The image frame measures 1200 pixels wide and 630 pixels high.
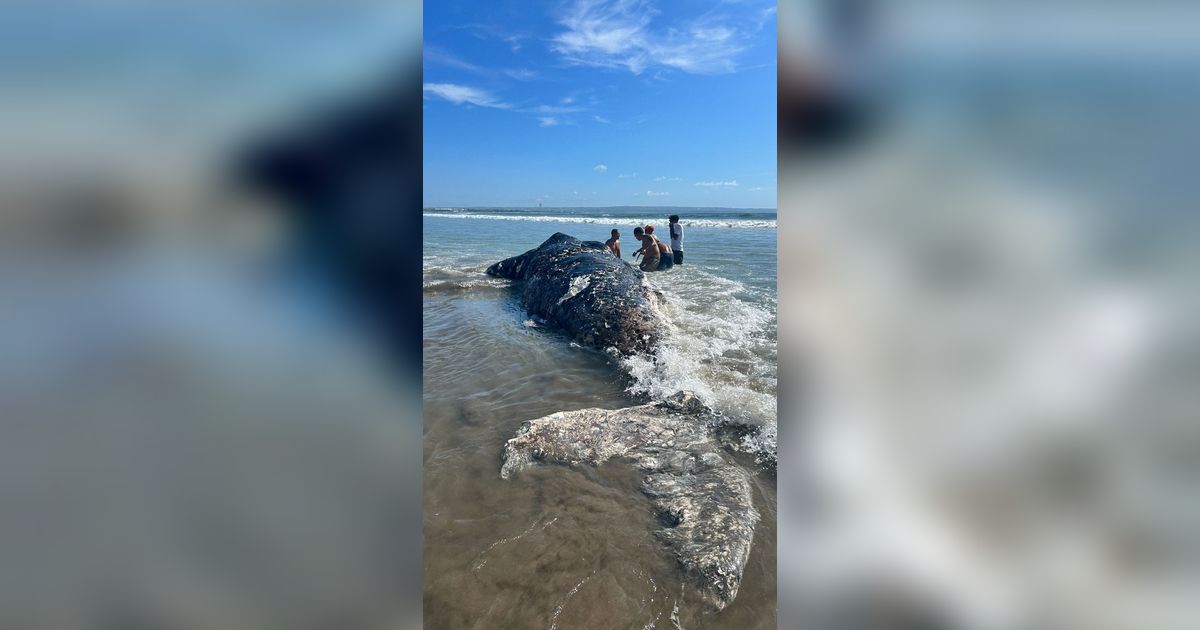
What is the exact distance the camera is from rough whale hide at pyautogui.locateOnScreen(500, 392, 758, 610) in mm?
2660

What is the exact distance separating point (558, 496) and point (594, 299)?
4.28 m
